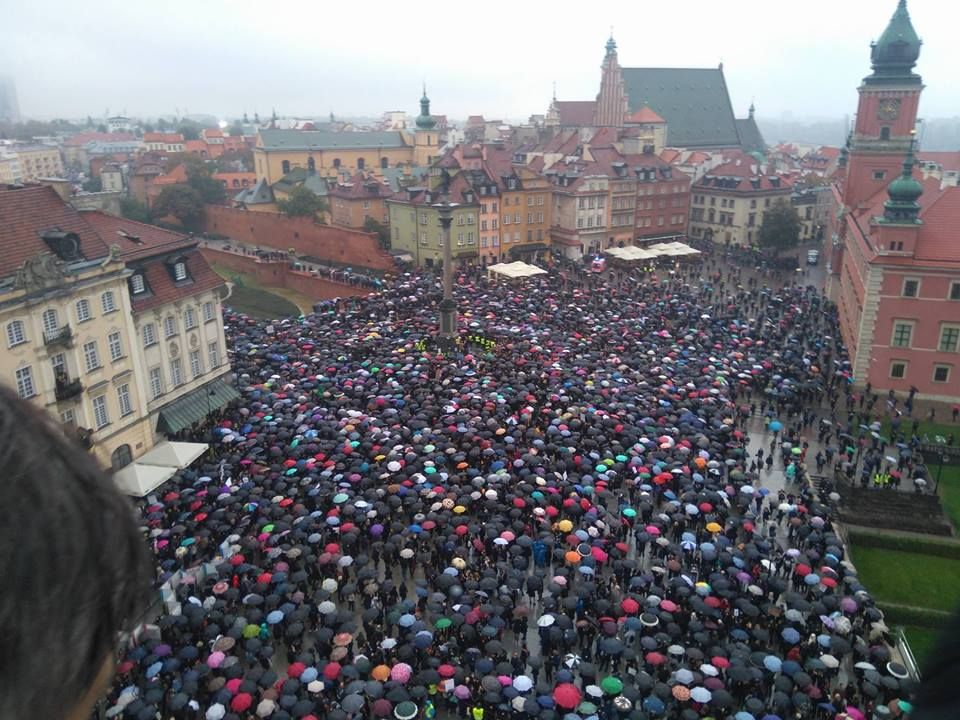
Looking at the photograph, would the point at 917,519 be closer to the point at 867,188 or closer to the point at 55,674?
the point at 55,674

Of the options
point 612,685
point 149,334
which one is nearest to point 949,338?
point 612,685

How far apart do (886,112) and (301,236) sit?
5187 centimetres

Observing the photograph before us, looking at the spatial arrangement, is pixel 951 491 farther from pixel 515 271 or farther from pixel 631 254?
pixel 631 254

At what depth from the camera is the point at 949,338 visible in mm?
37844

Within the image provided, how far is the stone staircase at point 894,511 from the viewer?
27594 mm

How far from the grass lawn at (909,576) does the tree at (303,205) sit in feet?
206

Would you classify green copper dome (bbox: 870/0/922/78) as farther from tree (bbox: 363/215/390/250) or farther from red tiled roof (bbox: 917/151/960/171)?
tree (bbox: 363/215/390/250)

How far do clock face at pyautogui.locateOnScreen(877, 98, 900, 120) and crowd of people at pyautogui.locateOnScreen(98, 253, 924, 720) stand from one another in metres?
23.9

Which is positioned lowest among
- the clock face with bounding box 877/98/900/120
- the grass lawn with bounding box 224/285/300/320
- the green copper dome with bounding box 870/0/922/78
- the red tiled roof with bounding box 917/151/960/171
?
the grass lawn with bounding box 224/285/300/320

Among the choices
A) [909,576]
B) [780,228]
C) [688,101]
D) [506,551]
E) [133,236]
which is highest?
[688,101]

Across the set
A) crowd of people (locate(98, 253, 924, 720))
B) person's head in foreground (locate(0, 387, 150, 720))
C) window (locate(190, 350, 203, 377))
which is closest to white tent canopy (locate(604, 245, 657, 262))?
crowd of people (locate(98, 253, 924, 720))

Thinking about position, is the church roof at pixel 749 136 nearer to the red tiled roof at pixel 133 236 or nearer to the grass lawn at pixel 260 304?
the grass lawn at pixel 260 304

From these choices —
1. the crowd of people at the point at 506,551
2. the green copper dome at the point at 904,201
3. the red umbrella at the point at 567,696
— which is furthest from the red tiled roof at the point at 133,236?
the green copper dome at the point at 904,201

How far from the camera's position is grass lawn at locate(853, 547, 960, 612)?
23984 mm
